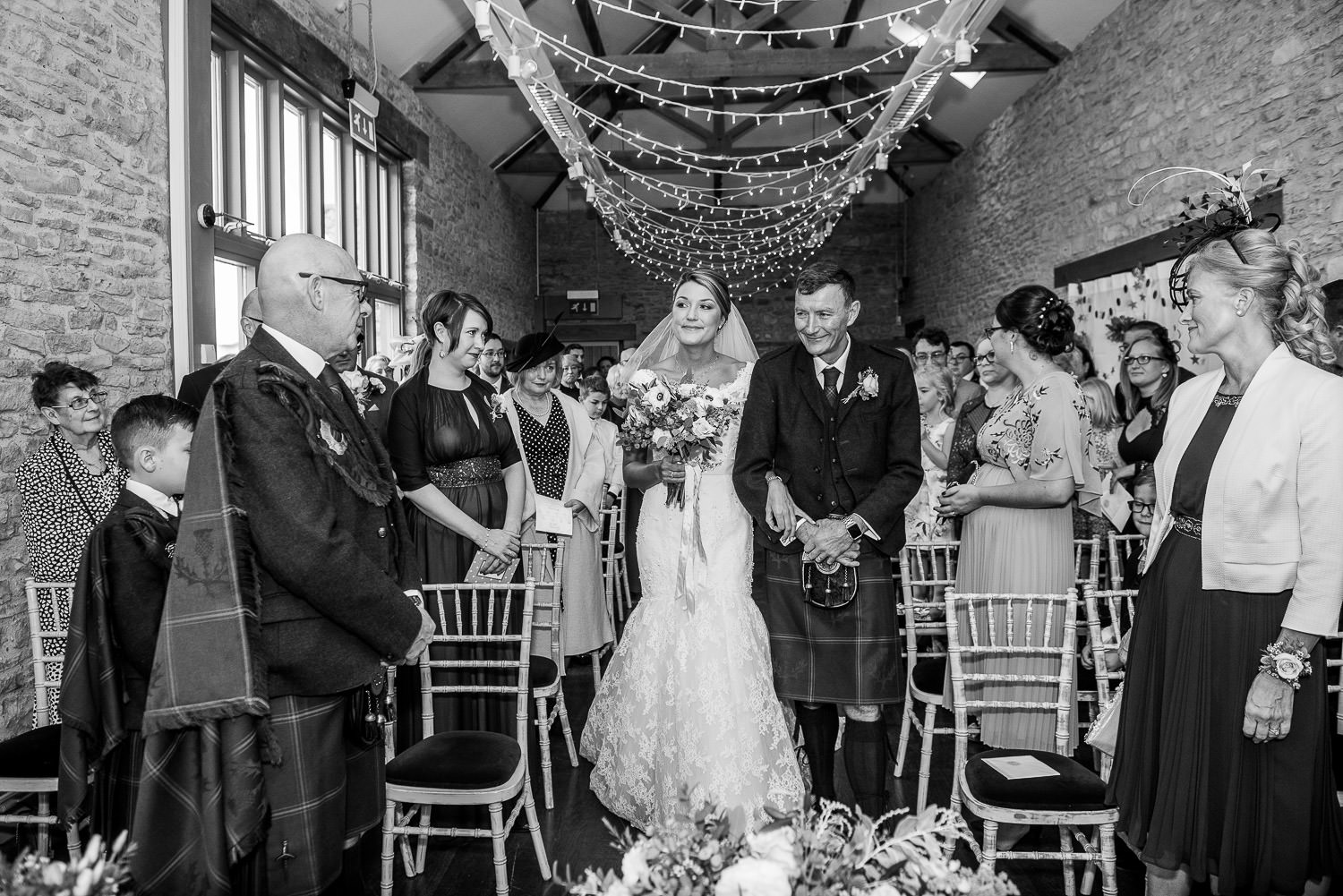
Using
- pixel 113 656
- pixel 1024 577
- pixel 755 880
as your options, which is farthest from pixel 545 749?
pixel 755 880

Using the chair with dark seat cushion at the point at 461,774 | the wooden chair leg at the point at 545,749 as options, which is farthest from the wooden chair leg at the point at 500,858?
the wooden chair leg at the point at 545,749

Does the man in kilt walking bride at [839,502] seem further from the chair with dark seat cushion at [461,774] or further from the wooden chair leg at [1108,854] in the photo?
the chair with dark seat cushion at [461,774]

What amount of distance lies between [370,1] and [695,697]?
6.76 metres

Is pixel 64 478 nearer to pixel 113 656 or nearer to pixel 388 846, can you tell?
pixel 113 656

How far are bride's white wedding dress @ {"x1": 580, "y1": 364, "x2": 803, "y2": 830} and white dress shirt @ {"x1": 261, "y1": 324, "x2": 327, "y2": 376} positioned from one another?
4.95 feet

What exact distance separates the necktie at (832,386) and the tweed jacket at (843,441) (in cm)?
2

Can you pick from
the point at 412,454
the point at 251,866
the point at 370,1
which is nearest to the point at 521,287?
the point at 370,1

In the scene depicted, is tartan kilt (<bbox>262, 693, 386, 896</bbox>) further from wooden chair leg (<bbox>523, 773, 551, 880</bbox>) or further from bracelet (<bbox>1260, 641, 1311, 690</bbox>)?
bracelet (<bbox>1260, 641, 1311, 690</bbox>)

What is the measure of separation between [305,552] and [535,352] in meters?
2.94

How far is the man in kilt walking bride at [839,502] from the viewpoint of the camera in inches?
111

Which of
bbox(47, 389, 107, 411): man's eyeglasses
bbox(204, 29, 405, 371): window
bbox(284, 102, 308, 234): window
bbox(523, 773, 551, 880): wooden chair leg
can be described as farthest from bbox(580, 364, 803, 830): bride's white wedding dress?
bbox(284, 102, 308, 234): window

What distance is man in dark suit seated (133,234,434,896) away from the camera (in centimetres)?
179

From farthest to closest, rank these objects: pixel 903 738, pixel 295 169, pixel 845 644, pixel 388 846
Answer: pixel 295 169, pixel 903 738, pixel 845 644, pixel 388 846

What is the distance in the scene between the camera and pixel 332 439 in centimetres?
195
